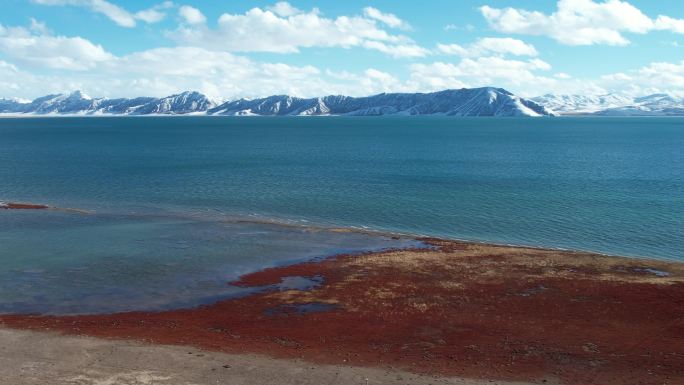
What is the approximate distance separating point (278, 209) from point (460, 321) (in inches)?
1932

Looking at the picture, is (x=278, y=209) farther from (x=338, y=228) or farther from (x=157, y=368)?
(x=157, y=368)

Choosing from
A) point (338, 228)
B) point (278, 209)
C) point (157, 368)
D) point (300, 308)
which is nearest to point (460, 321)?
point (300, 308)

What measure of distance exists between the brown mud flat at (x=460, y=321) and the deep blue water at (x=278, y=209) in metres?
6.46

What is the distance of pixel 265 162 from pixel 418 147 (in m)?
65.0

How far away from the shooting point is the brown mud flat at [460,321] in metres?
32.5

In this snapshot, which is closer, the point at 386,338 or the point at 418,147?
the point at 386,338

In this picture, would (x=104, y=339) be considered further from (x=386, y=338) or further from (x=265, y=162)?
(x=265, y=162)

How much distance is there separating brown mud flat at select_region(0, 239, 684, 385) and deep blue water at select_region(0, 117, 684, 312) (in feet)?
21.2

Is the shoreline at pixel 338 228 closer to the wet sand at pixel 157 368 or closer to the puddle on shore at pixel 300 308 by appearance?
the puddle on shore at pixel 300 308

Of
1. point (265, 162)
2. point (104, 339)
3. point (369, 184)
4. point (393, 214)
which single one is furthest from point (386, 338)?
point (265, 162)

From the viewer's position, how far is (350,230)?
71312mm

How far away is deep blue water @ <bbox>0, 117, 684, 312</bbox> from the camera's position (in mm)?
54375

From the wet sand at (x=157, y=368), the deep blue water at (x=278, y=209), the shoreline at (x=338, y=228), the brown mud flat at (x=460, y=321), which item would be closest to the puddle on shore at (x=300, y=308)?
the brown mud flat at (x=460, y=321)

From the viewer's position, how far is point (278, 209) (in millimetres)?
84625
